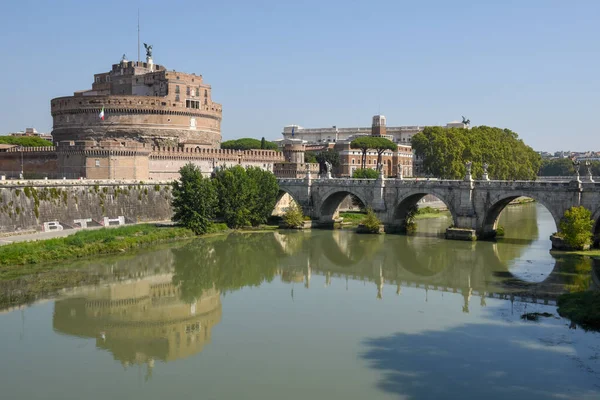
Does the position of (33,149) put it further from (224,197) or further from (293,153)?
(293,153)

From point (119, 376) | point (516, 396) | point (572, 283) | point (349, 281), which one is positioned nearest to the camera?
point (516, 396)

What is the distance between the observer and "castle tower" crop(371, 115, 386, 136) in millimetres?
84000

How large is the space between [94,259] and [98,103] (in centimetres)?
2669

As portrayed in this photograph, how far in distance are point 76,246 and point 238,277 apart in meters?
7.79

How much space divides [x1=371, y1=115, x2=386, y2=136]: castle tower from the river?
180ft

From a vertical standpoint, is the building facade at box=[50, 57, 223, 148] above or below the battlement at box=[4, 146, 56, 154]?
above

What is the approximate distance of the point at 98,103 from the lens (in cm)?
5103

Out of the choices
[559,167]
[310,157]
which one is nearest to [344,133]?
[310,157]

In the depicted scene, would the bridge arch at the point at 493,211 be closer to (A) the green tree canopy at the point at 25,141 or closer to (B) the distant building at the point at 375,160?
(B) the distant building at the point at 375,160

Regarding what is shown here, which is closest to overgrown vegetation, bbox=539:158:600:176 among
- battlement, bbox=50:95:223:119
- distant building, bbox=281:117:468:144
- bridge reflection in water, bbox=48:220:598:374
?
distant building, bbox=281:117:468:144

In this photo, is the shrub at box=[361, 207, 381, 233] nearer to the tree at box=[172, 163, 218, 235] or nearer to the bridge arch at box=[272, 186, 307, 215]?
the bridge arch at box=[272, 186, 307, 215]

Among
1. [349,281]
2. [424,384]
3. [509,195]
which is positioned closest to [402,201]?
[509,195]

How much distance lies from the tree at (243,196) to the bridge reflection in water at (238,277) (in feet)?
6.51

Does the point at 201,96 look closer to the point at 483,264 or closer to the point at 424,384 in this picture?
the point at 483,264
